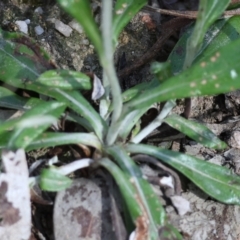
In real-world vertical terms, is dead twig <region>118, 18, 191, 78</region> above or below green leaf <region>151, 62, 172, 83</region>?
above

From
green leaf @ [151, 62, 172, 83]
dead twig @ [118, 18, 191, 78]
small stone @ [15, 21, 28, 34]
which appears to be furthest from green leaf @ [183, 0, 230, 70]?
small stone @ [15, 21, 28, 34]

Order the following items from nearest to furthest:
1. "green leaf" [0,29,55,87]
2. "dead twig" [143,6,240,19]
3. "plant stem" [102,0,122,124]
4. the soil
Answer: "plant stem" [102,0,122,124] < the soil < "green leaf" [0,29,55,87] < "dead twig" [143,6,240,19]

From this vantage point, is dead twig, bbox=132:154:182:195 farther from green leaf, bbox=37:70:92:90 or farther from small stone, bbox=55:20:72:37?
small stone, bbox=55:20:72:37

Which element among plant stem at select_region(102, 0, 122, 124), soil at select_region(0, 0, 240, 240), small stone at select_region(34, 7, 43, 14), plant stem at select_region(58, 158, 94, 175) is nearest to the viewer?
plant stem at select_region(102, 0, 122, 124)

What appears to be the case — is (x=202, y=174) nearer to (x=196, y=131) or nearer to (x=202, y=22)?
(x=196, y=131)

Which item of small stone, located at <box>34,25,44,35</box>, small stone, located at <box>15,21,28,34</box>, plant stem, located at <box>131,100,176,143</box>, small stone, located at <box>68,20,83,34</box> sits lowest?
plant stem, located at <box>131,100,176,143</box>

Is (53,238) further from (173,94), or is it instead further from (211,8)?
(211,8)

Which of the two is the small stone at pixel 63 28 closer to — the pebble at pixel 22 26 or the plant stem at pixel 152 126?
the pebble at pixel 22 26
